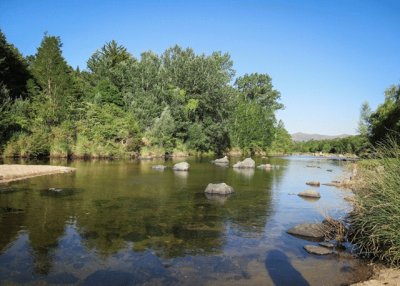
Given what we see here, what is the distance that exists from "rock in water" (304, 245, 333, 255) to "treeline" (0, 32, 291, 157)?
122 ft

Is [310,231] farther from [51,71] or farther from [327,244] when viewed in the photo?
[51,71]

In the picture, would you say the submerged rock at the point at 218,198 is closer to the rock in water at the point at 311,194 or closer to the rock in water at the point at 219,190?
the rock in water at the point at 219,190

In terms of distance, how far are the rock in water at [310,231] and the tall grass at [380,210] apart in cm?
124

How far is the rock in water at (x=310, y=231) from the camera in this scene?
11655 millimetres

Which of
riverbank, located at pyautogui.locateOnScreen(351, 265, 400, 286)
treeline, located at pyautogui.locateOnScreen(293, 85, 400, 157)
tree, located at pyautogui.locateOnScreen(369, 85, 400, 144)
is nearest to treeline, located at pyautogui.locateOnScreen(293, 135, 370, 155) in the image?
treeline, located at pyautogui.locateOnScreen(293, 85, 400, 157)

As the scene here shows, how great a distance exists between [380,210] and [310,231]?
11.1ft

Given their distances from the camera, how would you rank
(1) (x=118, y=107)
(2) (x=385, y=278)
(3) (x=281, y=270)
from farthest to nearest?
(1) (x=118, y=107)
(3) (x=281, y=270)
(2) (x=385, y=278)

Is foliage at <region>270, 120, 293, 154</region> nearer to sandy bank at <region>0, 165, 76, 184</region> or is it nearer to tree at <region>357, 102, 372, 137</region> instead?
tree at <region>357, 102, 372, 137</region>

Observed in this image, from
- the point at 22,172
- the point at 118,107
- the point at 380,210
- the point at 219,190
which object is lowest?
the point at 219,190

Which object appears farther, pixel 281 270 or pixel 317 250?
pixel 317 250

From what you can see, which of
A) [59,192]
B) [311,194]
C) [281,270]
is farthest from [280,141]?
[281,270]

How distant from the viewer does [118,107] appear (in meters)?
60.8

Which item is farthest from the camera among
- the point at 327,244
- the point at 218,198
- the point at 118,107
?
the point at 118,107

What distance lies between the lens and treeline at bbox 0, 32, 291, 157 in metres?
44.3
